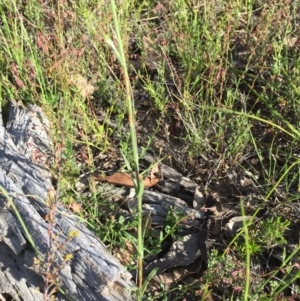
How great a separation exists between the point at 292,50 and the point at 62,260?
1.86 metres

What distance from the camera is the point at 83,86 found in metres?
2.85

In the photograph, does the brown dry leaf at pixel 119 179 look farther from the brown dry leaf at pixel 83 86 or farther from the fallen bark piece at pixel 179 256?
the brown dry leaf at pixel 83 86

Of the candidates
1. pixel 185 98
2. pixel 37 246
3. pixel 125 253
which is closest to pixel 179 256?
pixel 125 253

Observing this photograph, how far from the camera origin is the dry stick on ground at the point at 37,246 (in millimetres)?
1937

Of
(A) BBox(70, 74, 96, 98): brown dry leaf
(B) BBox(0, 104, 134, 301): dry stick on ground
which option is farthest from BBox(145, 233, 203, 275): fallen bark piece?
(A) BBox(70, 74, 96, 98): brown dry leaf

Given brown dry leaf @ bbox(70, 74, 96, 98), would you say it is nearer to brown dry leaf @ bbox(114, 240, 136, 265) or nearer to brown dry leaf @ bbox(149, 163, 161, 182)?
brown dry leaf @ bbox(149, 163, 161, 182)

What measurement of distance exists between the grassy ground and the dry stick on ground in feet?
0.53

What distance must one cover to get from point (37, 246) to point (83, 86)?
111 centimetres

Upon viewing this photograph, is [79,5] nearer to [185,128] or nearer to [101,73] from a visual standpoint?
[101,73]

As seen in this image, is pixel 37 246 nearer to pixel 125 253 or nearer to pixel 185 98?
pixel 125 253

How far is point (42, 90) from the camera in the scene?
8.69ft

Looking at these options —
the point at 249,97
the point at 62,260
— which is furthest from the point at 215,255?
the point at 249,97

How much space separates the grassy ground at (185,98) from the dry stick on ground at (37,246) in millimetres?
162

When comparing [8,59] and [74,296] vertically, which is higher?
[8,59]
